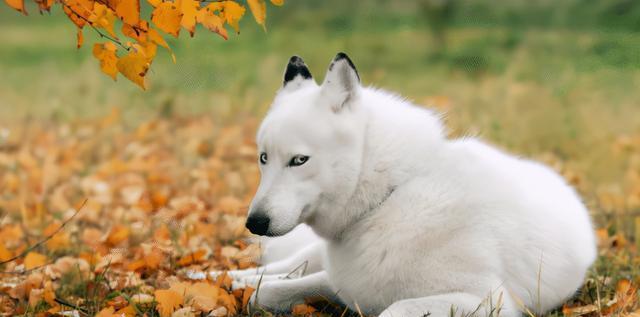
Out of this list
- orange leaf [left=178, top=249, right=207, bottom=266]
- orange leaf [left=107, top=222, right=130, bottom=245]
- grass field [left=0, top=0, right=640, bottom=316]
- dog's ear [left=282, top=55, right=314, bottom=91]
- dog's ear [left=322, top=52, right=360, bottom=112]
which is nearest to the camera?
dog's ear [left=322, top=52, right=360, bottom=112]

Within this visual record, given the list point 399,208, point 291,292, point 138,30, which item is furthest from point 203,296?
point 138,30

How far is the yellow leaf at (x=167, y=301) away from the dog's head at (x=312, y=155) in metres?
0.60

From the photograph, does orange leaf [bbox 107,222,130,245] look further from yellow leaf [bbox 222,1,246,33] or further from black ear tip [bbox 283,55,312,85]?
yellow leaf [bbox 222,1,246,33]

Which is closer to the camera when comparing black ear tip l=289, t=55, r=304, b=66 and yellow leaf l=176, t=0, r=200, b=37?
yellow leaf l=176, t=0, r=200, b=37

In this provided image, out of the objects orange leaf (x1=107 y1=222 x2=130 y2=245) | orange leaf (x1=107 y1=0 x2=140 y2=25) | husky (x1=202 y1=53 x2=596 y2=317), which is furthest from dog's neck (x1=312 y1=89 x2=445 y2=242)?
Result: orange leaf (x1=107 y1=222 x2=130 y2=245)

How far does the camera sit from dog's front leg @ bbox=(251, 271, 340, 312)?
12.7 feet

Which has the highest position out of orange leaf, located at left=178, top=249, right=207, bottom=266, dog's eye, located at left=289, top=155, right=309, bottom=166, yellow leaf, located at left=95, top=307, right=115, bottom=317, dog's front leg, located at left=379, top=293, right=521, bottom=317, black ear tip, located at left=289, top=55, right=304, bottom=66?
black ear tip, located at left=289, top=55, right=304, bottom=66

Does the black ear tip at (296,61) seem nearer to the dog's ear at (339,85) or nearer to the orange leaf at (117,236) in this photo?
the dog's ear at (339,85)

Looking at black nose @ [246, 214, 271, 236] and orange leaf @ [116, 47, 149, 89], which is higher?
orange leaf @ [116, 47, 149, 89]

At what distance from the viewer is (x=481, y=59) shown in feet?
40.9

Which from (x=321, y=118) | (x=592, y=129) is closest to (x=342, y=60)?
(x=321, y=118)

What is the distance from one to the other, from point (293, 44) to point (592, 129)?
20.1ft

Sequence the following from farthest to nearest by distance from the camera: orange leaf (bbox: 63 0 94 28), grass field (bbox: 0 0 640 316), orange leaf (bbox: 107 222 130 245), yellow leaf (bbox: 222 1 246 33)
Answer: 1. grass field (bbox: 0 0 640 316)
2. orange leaf (bbox: 107 222 130 245)
3. yellow leaf (bbox: 222 1 246 33)
4. orange leaf (bbox: 63 0 94 28)

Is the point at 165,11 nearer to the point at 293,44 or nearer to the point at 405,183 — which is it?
the point at 405,183
